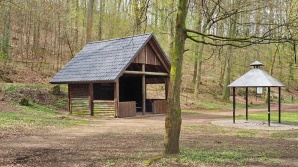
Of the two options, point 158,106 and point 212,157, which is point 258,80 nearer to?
point 158,106

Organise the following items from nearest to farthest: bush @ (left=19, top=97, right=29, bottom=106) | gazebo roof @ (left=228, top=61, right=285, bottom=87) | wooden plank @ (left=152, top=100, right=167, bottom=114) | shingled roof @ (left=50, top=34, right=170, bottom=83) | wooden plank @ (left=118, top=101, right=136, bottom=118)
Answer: gazebo roof @ (left=228, top=61, right=285, bottom=87), shingled roof @ (left=50, top=34, right=170, bottom=83), bush @ (left=19, top=97, right=29, bottom=106), wooden plank @ (left=118, top=101, right=136, bottom=118), wooden plank @ (left=152, top=100, right=167, bottom=114)

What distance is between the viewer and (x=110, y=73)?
18047 mm

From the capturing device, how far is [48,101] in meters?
21.0

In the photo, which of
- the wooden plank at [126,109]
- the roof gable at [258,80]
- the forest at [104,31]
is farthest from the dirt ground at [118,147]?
the forest at [104,31]

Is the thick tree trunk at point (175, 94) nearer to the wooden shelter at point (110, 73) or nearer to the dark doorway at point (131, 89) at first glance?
the wooden shelter at point (110, 73)

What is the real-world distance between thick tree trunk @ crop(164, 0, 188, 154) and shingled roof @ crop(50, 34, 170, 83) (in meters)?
10.2

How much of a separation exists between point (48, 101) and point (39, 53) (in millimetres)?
13103

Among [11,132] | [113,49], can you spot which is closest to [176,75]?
[11,132]

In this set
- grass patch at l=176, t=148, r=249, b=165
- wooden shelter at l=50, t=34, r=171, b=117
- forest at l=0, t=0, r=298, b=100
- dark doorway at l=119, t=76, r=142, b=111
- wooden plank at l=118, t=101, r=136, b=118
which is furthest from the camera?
forest at l=0, t=0, r=298, b=100

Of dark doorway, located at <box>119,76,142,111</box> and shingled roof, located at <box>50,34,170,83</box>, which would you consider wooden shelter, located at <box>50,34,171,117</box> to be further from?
dark doorway, located at <box>119,76,142,111</box>

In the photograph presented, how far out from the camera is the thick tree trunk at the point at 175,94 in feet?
23.2

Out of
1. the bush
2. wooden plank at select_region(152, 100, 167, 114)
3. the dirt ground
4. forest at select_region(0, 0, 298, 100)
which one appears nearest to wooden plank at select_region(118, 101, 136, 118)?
wooden plank at select_region(152, 100, 167, 114)

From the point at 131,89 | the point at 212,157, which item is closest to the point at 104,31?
the point at 131,89

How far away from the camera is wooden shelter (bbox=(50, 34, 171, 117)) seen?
1861 centimetres
